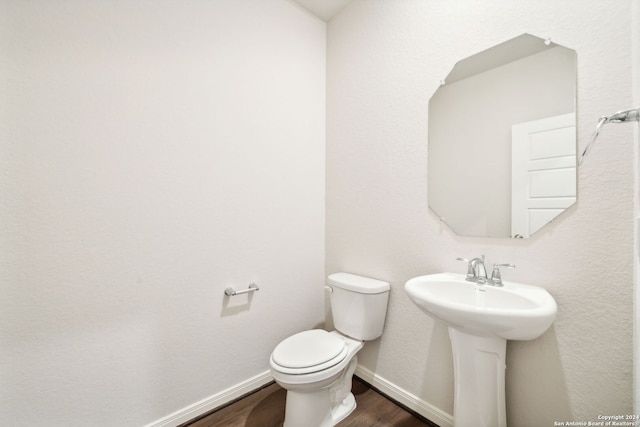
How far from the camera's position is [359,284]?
1656 mm

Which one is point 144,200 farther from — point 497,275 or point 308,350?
point 497,275

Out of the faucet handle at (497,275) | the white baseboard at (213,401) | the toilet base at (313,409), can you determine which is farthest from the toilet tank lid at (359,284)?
the white baseboard at (213,401)

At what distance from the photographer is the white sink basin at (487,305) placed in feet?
2.92

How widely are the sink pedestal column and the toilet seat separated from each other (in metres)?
0.57

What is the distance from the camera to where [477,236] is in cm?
132

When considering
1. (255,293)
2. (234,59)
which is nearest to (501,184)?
(255,293)

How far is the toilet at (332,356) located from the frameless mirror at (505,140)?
2.16ft

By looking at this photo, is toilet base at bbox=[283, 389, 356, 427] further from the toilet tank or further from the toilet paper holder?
the toilet paper holder

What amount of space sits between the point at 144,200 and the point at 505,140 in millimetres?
Answer: 1760

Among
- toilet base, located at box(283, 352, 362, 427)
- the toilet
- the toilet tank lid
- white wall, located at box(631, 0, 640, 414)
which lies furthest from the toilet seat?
white wall, located at box(631, 0, 640, 414)

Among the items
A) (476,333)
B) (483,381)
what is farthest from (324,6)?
(483,381)

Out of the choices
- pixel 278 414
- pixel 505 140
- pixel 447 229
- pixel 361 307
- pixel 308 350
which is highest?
pixel 505 140

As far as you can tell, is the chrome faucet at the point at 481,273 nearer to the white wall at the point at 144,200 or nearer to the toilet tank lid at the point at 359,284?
the toilet tank lid at the point at 359,284

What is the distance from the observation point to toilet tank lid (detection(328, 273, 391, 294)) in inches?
63.5
